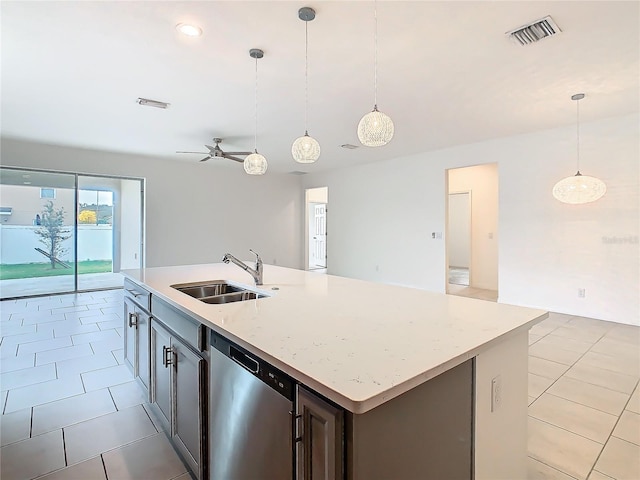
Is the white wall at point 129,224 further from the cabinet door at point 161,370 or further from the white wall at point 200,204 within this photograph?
the cabinet door at point 161,370

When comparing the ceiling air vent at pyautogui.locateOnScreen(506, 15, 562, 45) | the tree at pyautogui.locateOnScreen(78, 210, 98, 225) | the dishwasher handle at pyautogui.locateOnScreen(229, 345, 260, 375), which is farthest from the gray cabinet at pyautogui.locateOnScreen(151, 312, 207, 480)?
the tree at pyautogui.locateOnScreen(78, 210, 98, 225)

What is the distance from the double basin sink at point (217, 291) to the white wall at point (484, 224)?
5.97 m

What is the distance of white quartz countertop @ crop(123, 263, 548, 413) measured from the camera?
0.89 meters

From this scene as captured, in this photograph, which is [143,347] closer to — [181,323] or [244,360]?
[181,323]

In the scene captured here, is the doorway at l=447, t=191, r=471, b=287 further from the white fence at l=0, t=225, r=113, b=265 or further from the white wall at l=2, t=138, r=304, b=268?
the white fence at l=0, t=225, r=113, b=265

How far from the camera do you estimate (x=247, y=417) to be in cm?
119

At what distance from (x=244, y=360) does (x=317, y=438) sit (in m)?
0.42

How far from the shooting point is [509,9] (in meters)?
2.13

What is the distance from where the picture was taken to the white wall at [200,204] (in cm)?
602

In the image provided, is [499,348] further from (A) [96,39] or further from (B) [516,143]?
(B) [516,143]

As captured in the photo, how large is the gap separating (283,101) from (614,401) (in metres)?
3.84

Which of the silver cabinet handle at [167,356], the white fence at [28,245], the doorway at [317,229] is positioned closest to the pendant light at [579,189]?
the silver cabinet handle at [167,356]

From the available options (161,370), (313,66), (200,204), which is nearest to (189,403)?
(161,370)

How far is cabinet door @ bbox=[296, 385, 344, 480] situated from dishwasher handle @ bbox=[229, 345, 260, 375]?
0.24m
